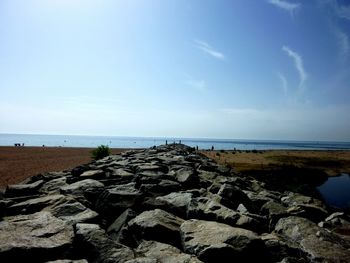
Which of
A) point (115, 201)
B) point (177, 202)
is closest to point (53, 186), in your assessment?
point (115, 201)

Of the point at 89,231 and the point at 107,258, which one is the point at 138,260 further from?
the point at 89,231

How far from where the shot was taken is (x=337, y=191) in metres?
24.8

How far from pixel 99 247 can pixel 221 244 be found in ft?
Result: 5.43

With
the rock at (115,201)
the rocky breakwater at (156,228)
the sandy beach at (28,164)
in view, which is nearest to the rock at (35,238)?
the rocky breakwater at (156,228)

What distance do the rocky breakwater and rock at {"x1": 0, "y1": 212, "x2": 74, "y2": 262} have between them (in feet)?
0.04

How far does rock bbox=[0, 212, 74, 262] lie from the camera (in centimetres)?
382

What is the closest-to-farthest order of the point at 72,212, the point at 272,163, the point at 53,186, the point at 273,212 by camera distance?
the point at 72,212 → the point at 273,212 → the point at 53,186 → the point at 272,163

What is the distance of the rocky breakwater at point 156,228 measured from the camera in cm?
401

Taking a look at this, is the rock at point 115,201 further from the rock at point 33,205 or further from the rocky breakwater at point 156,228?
the rock at point 33,205

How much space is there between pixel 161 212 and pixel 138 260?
1539 mm

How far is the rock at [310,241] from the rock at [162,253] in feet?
5.83

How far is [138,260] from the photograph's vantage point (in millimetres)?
3742

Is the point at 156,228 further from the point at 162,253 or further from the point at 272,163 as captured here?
the point at 272,163

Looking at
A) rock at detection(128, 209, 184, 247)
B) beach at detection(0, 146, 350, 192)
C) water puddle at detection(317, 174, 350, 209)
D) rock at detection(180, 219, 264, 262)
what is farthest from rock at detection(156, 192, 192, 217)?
water puddle at detection(317, 174, 350, 209)
